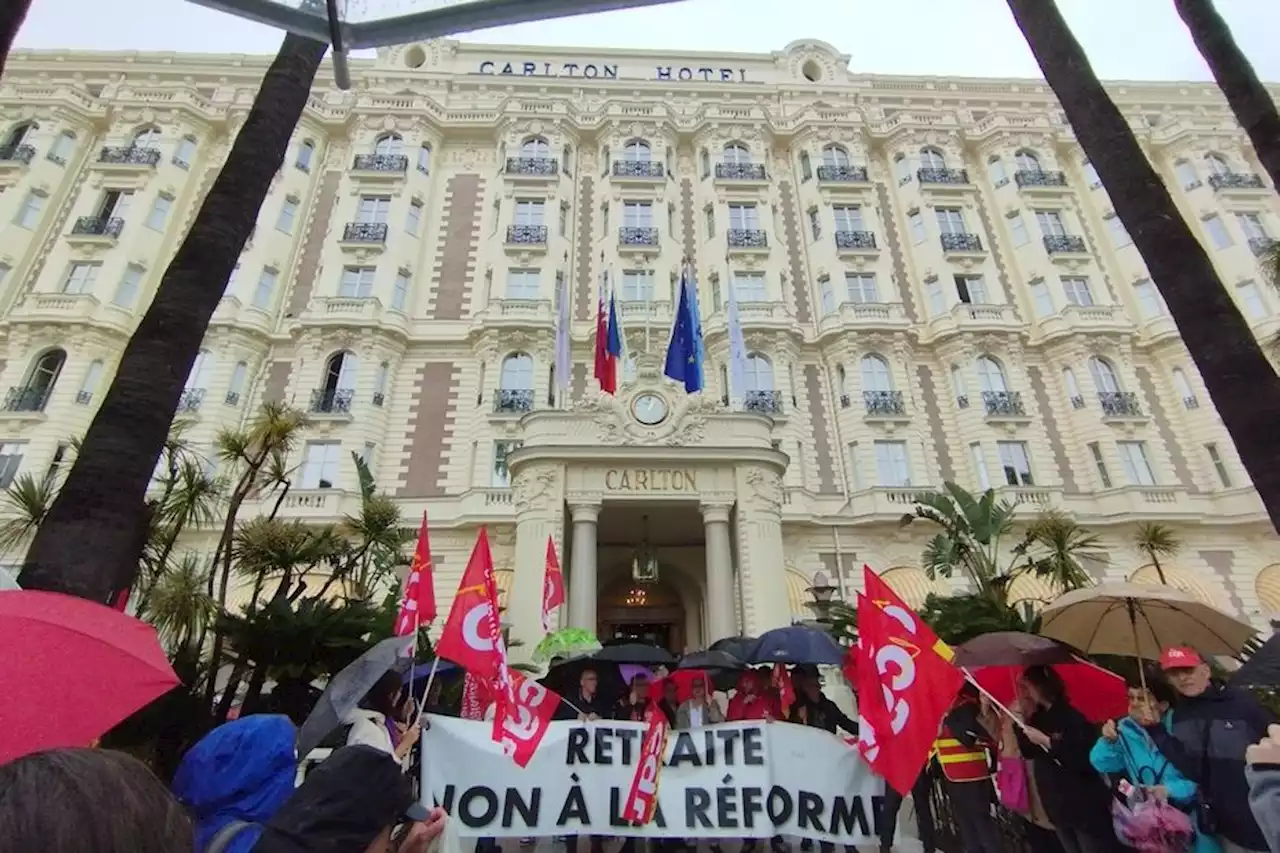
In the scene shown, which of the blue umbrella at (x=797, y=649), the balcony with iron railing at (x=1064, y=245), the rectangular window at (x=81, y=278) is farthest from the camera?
the balcony with iron railing at (x=1064, y=245)

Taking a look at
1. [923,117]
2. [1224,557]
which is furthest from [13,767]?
[923,117]

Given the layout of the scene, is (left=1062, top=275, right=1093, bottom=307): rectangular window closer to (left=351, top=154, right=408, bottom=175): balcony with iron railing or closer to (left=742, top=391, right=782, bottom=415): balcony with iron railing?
(left=742, top=391, right=782, bottom=415): balcony with iron railing

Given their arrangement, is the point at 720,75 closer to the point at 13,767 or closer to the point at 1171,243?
the point at 1171,243

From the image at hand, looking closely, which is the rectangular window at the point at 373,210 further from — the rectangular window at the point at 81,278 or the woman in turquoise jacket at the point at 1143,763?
the woman in turquoise jacket at the point at 1143,763

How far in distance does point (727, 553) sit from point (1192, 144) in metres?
29.5

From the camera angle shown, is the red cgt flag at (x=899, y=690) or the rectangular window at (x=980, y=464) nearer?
the red cgt flag at (x=899, y=690)

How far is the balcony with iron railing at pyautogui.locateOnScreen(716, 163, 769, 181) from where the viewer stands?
2709 cm

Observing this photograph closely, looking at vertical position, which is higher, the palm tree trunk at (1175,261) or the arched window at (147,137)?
the arched window at (147,137)

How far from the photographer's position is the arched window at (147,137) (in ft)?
83.6

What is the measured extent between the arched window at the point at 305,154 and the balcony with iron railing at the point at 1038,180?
29.6m

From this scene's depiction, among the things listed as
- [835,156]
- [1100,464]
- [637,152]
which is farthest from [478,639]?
[835,156]

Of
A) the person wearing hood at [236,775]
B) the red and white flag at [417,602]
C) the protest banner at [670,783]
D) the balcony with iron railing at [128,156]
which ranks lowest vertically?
the protest banner at [670,783]

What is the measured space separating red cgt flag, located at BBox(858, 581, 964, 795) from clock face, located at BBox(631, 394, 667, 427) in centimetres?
1079

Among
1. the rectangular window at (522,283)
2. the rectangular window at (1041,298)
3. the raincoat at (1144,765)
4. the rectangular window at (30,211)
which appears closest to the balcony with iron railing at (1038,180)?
the rectangular window at (1041,298)
